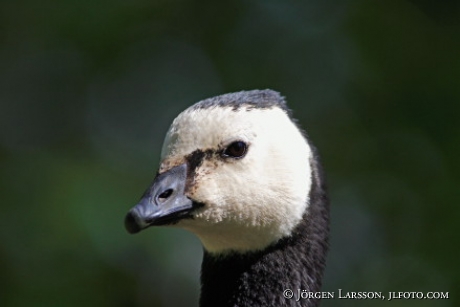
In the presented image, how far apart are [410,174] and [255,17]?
1644 millimetres

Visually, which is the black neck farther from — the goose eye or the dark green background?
the dark green background

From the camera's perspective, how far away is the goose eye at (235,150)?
11.7 feet

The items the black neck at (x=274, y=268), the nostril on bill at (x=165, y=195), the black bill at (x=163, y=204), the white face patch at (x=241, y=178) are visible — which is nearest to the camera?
the black bill at (x=163, y=204)

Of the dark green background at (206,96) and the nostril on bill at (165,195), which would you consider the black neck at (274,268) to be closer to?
the nostril on bill at (165,195)

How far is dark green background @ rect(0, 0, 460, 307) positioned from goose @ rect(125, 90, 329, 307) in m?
2.53

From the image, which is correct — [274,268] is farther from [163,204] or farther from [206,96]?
[206,96]

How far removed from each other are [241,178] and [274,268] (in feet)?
1.43

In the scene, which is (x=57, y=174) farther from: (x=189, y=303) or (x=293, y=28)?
(x=293, y=28)

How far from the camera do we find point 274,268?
3.75m

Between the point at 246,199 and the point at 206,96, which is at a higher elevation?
the point at 206,96

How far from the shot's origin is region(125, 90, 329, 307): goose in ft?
11.5

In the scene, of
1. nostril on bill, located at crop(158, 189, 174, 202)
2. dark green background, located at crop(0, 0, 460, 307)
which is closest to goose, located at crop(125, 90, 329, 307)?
nostril on bill, located at crop(158, 189, 174, 202)

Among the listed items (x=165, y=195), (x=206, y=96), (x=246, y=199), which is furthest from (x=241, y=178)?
(x=206, y=96)

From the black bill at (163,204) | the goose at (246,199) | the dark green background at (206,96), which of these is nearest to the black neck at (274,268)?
the goose at (246,199)
